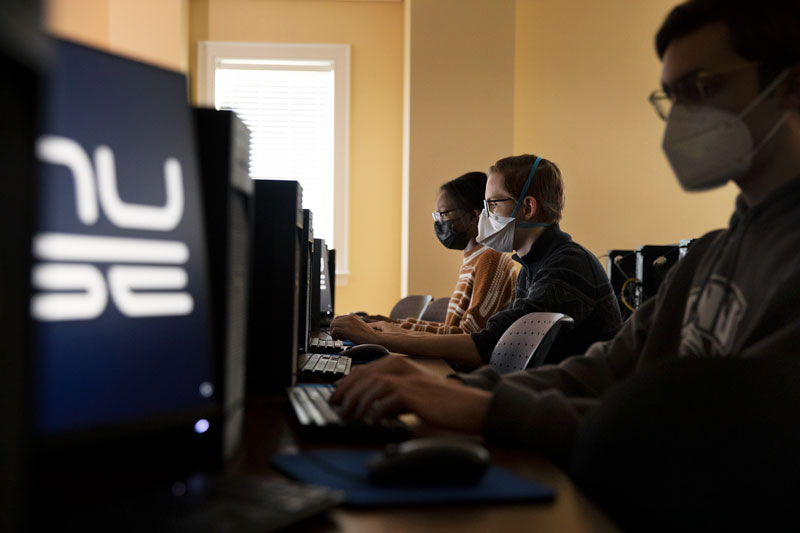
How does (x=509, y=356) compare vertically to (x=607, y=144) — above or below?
below

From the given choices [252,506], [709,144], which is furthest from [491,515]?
[709,144]

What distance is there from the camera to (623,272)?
11.9 feet

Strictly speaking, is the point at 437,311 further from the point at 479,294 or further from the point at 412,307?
the point at 479,294

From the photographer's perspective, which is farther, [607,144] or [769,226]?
[607,144]

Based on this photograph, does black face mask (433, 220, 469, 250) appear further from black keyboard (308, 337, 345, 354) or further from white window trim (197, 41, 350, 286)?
white window trim (197, 41, 350, 286)

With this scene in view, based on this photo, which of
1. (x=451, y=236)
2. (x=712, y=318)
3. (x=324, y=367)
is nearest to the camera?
(x=712, y=318)

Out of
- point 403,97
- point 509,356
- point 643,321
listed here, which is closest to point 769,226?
point 643,321

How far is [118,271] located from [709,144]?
3.20 feet

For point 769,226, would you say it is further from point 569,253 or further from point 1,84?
point 569,253

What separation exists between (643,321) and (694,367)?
0.64 metres

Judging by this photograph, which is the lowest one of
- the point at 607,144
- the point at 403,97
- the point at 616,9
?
the point at 607,144

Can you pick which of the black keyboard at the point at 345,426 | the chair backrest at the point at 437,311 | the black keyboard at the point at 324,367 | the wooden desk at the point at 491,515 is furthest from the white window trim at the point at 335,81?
the wooden desk at the point at 491,515

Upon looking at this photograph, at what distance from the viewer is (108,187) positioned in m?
0.54

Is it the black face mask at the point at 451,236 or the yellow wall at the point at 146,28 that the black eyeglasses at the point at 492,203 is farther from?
the yellow wall at the point at 146,28
